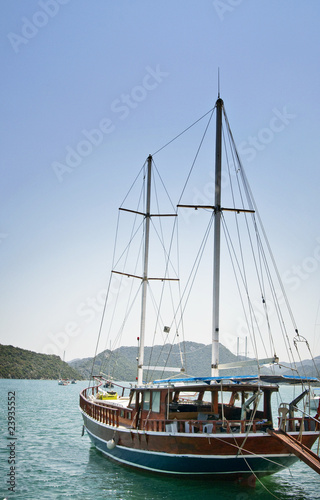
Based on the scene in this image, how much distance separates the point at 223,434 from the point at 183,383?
2.81m

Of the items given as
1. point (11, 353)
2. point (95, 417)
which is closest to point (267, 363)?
point (95, 417)

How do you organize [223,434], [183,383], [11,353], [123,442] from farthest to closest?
1. [11,353]
2. [123,442]
3. [183,383]
4. [223,434]

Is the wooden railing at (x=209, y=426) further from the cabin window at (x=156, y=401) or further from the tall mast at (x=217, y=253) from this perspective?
the tall mast at (x=217, y=253)

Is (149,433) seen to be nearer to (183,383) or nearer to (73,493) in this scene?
(183,383)

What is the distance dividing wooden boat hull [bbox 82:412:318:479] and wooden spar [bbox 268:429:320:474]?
1.11 ft

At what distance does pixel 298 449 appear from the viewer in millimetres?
13820

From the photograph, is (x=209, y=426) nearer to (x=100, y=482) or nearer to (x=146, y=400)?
(x=146, y=400)

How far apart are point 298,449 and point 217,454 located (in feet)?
9.19

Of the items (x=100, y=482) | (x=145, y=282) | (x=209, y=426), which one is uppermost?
(x=145, y=282)

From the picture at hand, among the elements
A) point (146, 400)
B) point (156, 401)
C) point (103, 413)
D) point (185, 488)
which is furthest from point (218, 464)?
point (103, 413)

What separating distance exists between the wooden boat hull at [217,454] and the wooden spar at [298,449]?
340 millimetres

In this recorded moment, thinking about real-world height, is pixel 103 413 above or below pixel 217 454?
above

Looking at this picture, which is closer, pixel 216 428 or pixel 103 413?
pixel 216 428

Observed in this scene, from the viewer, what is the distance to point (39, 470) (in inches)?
721
